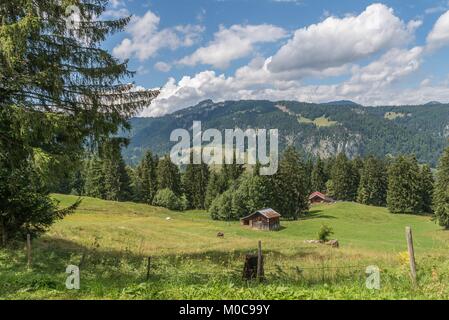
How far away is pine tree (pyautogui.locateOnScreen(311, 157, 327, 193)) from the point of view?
12575 cm

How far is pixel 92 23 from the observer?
15.8m

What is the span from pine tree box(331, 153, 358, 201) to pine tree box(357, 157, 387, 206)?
4632mm

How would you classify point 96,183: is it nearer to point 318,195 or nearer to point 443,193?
point 318,195

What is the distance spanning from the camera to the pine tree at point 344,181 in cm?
11624

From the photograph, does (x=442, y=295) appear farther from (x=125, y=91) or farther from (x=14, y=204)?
(x=14, y=204)

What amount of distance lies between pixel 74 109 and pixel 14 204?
17.8 feet

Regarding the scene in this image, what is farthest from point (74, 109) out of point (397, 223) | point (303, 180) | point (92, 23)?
point (303, 180)

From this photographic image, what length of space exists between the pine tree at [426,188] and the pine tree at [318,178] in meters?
33.3

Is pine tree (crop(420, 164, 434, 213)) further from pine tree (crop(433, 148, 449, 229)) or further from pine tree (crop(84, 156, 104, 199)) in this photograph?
pine tree (crop(84, 156, 104, 199))

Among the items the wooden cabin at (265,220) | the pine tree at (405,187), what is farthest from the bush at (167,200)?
the pine tree at (405,187)

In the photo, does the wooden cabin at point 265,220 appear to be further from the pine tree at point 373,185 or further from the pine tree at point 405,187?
the pine tree at point 373,185

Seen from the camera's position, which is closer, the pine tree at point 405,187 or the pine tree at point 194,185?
the pine tree at point 405,187

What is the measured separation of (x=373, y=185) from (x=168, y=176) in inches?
2129

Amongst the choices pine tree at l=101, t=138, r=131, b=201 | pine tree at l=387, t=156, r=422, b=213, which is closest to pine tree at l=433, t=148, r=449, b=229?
pine tree at l=387, t=156, r=422, b=213
